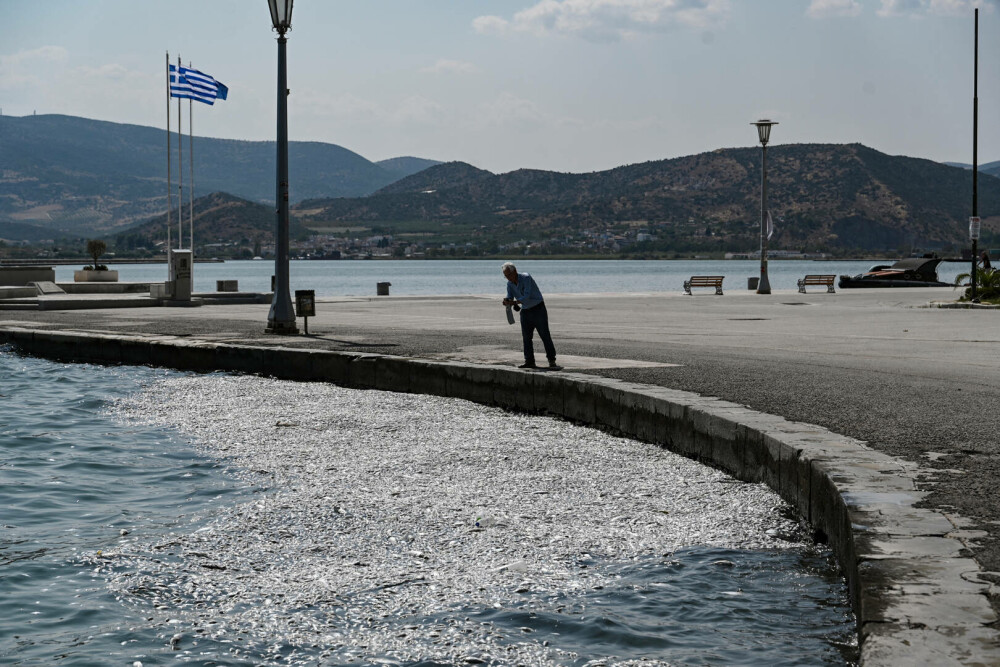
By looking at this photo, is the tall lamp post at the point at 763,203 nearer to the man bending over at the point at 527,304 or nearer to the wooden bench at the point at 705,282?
the wooden bench at the point at 705,282

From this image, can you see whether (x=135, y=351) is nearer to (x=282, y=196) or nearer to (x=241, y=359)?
(x=241, y=359)

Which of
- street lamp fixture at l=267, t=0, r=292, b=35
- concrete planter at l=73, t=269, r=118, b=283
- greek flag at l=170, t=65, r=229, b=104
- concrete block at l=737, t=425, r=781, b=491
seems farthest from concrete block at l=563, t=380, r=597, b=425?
concrete planter at l=73, t=269, r=118, b=283

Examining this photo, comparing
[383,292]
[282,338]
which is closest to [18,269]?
[383,292]

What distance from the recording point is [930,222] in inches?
7480

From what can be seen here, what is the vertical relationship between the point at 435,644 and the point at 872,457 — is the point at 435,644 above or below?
below

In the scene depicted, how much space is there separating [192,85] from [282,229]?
23.2 m

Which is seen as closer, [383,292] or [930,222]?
[383,292]

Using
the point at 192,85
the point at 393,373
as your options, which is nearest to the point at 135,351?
the point at 393,373

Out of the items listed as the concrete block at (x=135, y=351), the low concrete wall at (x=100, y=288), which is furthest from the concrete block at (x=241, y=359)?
the low concrete wall at (x=100, y=288)

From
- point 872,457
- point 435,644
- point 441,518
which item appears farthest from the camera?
point 441,518

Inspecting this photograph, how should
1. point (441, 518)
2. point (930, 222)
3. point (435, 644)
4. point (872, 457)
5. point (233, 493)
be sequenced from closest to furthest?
point (435, 644), point (872, 457), point (441, 518), point (233, 493), point (930, 222)

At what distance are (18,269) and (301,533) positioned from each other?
36261 millimetres

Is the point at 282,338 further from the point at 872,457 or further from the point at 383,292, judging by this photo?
the point at 383,292

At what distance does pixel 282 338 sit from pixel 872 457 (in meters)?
13.3
